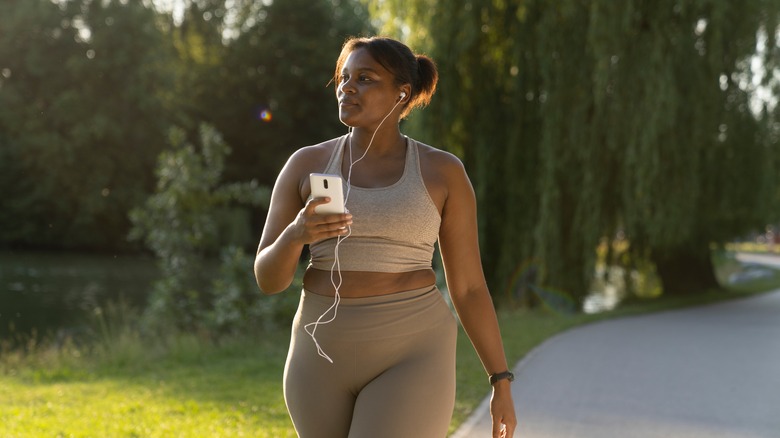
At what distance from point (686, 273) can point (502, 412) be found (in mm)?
16560

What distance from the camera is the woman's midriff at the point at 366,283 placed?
2.46 metres

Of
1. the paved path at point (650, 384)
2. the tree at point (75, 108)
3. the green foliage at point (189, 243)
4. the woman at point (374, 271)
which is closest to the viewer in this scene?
the woman at point (374, 271)

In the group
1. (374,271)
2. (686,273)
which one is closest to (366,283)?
(374,271)

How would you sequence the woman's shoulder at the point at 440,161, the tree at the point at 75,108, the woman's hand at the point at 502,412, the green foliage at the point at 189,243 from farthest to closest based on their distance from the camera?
the tree at the point at 75,108
the green foliage at the point at 189,243
the woman's hand at the point at 502,412
the woman's shoulder at the point at 440,161

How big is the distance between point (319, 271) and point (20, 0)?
3403 cm

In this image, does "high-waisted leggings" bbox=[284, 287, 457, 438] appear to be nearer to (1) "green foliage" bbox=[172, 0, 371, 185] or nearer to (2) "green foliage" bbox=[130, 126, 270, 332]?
(2) "green foliage" bbox=[130, 126, 270, 332]

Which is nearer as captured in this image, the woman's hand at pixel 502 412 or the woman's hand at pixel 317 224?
the woman's hand at pixel 317 224

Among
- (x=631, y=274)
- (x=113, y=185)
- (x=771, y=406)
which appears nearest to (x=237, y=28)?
(x=113, y=185)

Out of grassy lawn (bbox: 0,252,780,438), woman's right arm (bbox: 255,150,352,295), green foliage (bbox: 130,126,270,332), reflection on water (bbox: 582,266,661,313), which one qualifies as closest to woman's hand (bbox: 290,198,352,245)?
woman's right arm (bbox: 255,150,352,295)

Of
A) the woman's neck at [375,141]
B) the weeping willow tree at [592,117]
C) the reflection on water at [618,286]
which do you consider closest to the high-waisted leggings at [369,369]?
the woman's neck at [375,141]

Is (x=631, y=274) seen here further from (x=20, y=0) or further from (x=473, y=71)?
(x=20, y=0)

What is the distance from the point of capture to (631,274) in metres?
17.5

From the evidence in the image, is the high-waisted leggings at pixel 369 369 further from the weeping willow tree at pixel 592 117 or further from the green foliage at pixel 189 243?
the weeping willow tree at pixel 592 117

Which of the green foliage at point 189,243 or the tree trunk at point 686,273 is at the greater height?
the green foliage at point 189,243
